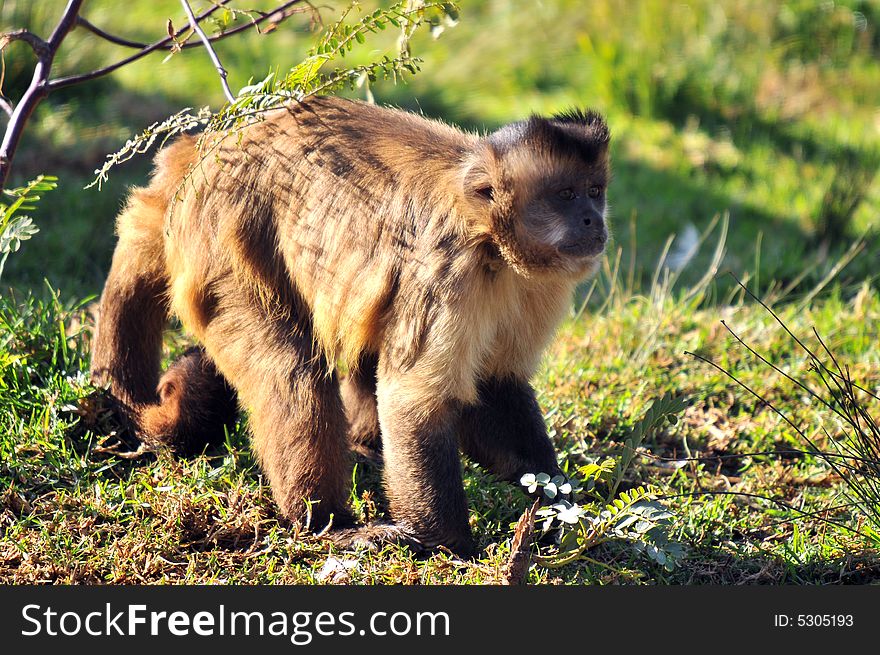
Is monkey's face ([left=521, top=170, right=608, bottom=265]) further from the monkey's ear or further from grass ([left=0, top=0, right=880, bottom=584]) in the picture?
grass ([left=0, top=0, right=880, bottom=584])

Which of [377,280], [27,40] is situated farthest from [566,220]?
[27,40]

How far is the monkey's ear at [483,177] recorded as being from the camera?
353 cm

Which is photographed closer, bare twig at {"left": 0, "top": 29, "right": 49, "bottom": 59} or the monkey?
bare twig at {"left": 0, "top": 29, "right": 49, "bottom": 59}

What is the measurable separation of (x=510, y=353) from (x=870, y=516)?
1.36 metres

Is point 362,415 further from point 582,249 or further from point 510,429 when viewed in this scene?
point 582,249

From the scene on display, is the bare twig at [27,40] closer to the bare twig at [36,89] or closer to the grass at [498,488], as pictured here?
the bare twig at [36,89]

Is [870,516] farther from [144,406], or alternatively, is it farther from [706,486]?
[144,406]

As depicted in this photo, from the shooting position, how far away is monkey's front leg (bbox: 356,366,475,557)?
3537 mm

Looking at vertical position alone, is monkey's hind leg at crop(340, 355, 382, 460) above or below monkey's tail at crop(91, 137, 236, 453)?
below

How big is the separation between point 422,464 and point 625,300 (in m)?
2.15

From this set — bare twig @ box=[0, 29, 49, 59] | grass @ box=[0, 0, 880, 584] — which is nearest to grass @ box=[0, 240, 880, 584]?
grass @ box=[0, 0, 880, 584]

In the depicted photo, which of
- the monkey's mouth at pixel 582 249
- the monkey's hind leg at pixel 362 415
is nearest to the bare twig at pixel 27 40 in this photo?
the monkey's hind leg at pixel 362 415

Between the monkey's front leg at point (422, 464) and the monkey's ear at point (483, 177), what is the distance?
65 centimetres

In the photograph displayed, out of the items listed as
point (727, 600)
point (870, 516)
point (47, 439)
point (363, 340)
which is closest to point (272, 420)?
point (363, 340)
